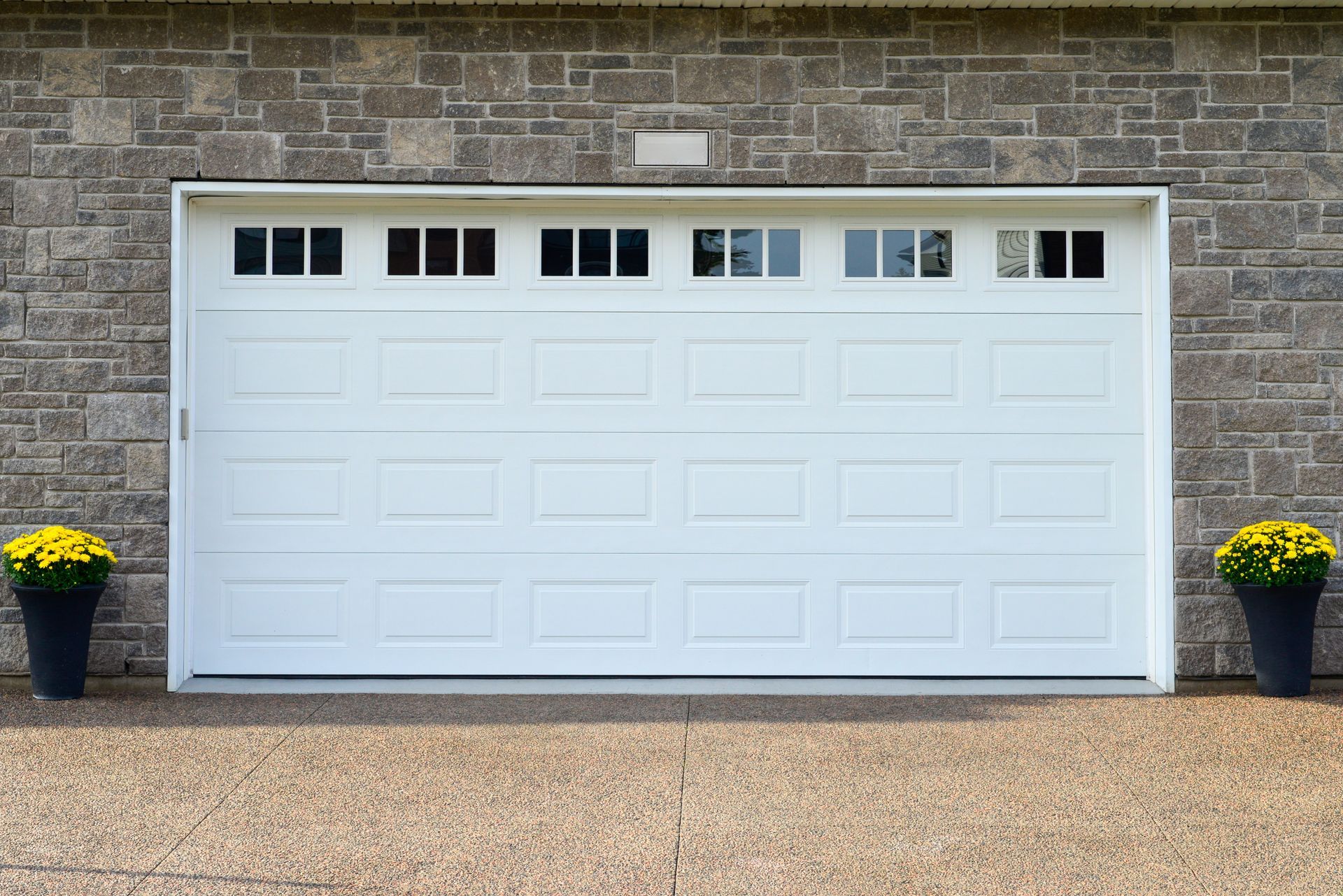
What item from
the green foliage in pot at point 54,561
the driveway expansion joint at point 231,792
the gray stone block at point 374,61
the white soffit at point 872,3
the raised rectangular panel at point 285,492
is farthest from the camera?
the raised rectangular panel at point 285,492

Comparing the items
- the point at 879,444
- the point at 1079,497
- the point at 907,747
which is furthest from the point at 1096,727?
the point at 879,444

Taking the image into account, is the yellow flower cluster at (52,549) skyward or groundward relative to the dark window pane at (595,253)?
groundward

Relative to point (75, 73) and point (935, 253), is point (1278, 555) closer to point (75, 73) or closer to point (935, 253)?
point (935, 253)

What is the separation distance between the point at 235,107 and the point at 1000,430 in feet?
13.5

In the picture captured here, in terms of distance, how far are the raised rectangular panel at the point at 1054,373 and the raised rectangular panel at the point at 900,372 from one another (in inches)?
9.1

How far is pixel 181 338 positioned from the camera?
Result: 5.82 metres

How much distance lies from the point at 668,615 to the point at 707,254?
1.85 m

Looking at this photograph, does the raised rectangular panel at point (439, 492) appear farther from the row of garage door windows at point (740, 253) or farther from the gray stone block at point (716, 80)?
the gray stone block at point (716, 80)

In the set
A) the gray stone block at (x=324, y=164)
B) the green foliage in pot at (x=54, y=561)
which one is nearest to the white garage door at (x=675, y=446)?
the gray stone block at (x=324, y=164)

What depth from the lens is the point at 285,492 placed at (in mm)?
5969

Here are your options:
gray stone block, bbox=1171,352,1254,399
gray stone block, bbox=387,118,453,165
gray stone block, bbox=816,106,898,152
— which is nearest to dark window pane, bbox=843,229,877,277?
gray stone block, bbox=816,106,898,152

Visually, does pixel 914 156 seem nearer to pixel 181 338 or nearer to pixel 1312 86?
pixel 1312 86

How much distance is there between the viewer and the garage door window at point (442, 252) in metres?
6.00

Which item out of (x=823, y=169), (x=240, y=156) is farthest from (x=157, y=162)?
(x=823, y=169)
